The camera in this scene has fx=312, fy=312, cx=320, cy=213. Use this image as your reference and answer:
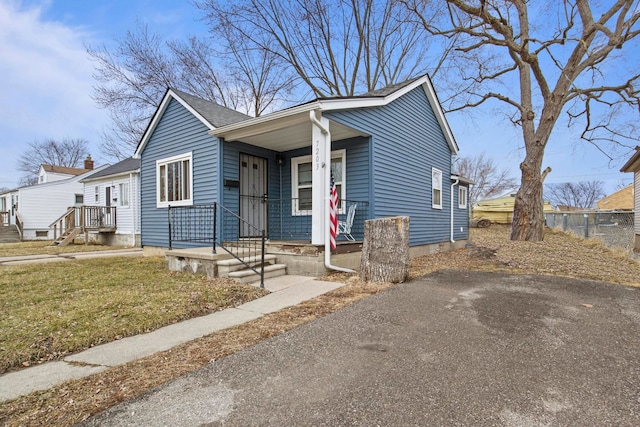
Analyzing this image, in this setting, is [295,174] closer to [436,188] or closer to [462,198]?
[436,188]

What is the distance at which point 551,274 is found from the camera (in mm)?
6207

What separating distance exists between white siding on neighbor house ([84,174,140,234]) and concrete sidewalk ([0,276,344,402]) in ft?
36.0

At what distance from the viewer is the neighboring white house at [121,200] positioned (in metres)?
13.3

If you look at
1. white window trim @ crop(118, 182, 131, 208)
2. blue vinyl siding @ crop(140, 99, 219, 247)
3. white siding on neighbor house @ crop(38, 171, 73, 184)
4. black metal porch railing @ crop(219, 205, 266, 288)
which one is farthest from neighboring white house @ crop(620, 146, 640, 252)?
white siding on neighbor house @ crop(38, 171, 73, 184)

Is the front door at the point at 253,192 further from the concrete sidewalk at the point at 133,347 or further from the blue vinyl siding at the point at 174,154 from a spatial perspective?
the concrete sidewalk at the point at 133,347

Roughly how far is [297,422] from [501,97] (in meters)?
14.9

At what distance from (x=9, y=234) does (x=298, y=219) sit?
21.7 m

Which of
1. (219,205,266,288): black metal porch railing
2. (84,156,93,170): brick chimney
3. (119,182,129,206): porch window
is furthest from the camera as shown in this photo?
(84,156,93,170): brick chimney

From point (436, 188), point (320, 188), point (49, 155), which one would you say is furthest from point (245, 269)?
point (49, 155)

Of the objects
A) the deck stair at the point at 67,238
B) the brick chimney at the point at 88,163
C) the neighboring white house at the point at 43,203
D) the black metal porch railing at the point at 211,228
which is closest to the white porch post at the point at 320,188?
the black metal porch railing at the point at 211,228

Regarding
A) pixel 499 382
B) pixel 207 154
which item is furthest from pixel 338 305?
pixel 207 154

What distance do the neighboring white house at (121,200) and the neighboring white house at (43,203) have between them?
228 inches

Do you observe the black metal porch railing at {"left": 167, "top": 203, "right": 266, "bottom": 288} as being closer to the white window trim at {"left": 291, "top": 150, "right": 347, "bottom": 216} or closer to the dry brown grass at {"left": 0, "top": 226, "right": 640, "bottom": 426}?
the white window trim at {"left": 291, "top": 150, "right": 347, "bottom": 216}

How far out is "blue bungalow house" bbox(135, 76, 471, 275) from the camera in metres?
6.46
